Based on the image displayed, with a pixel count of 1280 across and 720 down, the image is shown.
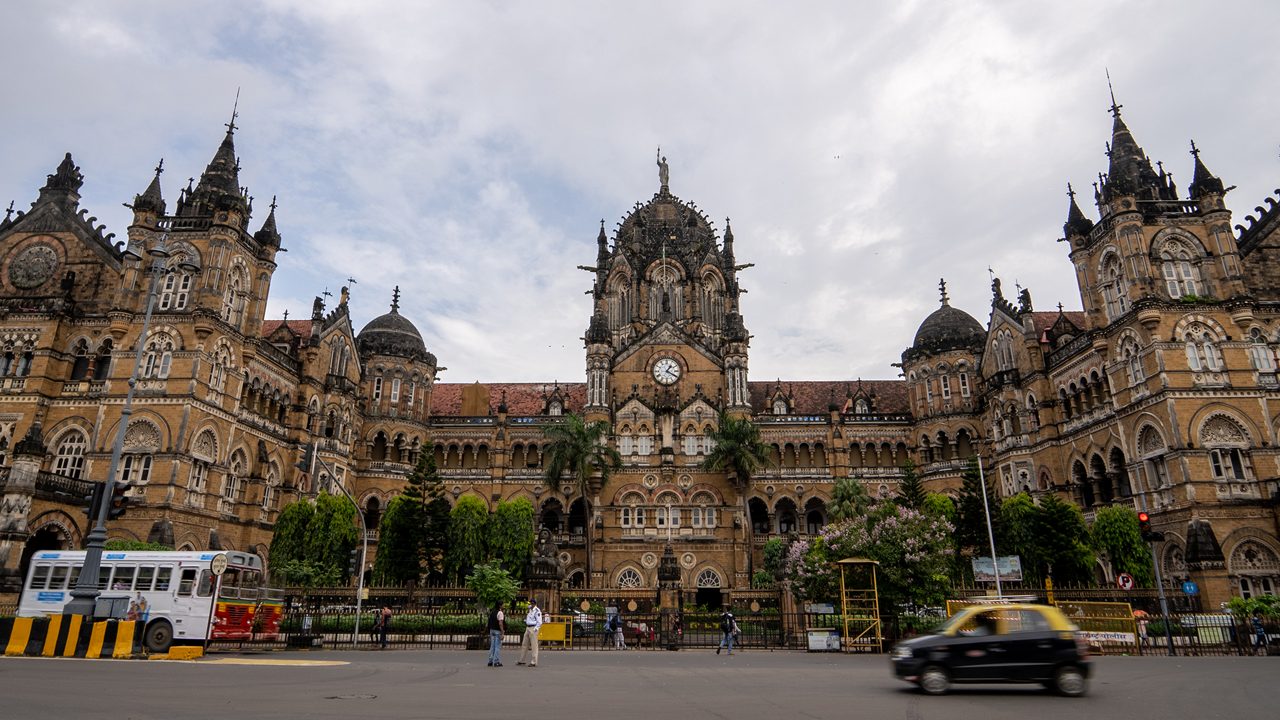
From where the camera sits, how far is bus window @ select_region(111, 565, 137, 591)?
891 inches

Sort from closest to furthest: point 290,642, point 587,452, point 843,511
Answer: point 290,642 < point 843,511 < point 587,452

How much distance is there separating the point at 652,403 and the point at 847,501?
15503 mm

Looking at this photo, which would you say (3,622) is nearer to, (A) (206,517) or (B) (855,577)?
(A) (206,517)

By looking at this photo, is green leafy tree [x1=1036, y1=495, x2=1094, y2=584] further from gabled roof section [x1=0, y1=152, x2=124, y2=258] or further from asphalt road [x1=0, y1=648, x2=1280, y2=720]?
gabled roof section [x1=0, y1=152, x2=124, y2=258]

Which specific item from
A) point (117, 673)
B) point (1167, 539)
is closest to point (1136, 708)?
point (117, 673)

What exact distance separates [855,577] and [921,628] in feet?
8.78

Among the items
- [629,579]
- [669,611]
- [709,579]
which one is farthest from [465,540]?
[669,611]

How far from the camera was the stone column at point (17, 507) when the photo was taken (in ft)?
99.1

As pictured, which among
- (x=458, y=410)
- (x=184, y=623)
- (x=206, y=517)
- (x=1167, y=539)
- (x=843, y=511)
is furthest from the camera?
(x=458, y=410)

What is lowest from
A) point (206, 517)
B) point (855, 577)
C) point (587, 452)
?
point (855, 577)

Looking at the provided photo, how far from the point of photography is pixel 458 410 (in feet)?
199

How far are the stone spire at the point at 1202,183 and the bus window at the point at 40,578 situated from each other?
52359 mm

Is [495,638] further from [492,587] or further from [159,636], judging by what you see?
Answer: [492,587]

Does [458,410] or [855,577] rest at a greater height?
[458,410]
